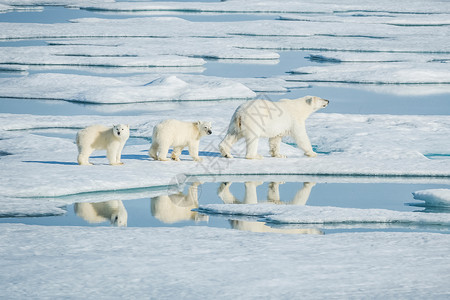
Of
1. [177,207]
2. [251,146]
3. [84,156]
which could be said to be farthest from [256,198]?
[84,156]

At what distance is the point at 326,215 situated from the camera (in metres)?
6.16

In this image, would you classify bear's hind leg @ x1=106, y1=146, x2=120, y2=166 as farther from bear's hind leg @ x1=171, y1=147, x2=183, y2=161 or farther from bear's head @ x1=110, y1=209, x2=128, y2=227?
bear's head @ x1=110, y1=209, x2=128, y2=227

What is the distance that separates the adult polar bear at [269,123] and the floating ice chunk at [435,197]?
184 centimetres

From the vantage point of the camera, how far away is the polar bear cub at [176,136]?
7.87 m

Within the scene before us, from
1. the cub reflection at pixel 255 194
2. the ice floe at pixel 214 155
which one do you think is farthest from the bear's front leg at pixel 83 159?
the cub reflection at pixel 255 194

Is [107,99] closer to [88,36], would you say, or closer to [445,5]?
[88,36]

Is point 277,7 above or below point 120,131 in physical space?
above

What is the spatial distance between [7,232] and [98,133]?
2281 millimetres

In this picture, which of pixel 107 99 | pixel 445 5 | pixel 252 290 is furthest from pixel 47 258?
pixel 445 5

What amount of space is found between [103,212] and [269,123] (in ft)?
7.75

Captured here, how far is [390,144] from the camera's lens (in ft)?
31.4

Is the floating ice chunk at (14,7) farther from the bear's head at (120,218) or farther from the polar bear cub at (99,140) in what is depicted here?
the bear's head at (120,218)

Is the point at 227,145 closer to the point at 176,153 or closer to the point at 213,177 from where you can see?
the point at 176,153

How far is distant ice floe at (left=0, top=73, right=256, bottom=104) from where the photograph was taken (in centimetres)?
1358
